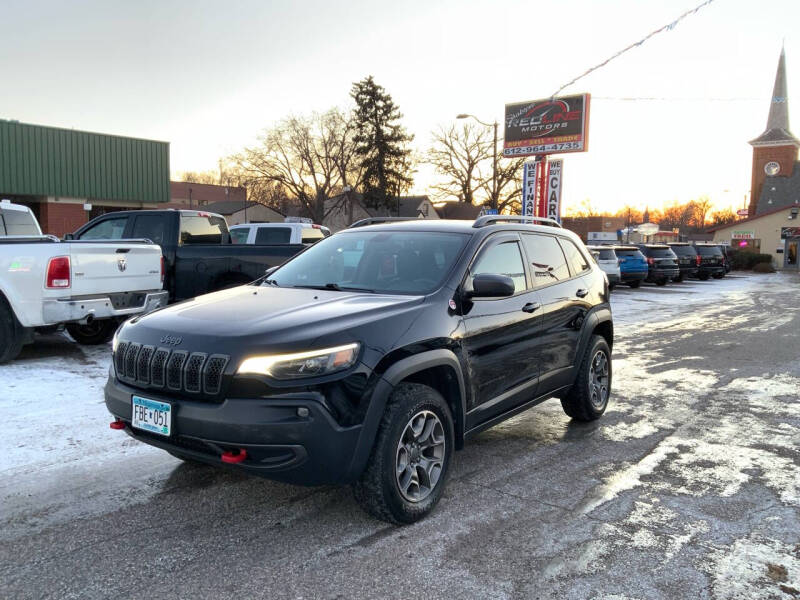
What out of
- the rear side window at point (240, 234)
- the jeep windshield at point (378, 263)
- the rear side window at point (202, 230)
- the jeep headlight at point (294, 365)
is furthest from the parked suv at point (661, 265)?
the jeep headlight at point (294, 365)

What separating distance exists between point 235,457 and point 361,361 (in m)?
0.79

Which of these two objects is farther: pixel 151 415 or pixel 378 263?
pixel 378 263

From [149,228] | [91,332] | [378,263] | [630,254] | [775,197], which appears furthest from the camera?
[775,197]

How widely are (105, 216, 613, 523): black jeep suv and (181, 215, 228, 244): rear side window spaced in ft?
19.7

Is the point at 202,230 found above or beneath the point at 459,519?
above

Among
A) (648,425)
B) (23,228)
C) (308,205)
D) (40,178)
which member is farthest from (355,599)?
(308,205)

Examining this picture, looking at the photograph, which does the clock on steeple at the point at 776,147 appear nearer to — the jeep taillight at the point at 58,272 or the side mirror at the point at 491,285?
the jeep taillight at the point at 58,272

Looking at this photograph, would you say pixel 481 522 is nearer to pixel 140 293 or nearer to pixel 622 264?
pixel 140 293

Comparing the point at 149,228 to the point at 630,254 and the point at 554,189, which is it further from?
the point at 630,254

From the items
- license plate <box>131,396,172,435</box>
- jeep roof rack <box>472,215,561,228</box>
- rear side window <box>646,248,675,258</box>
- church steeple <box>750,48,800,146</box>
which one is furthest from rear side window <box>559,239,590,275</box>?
church steeple <box>750,48,800,146</box>

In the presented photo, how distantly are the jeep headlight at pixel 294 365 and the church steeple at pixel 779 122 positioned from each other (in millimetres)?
88833

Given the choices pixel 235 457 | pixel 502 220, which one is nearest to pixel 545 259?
pixel 502 220

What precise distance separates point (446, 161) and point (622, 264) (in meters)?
34.3

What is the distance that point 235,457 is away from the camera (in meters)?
3.20
